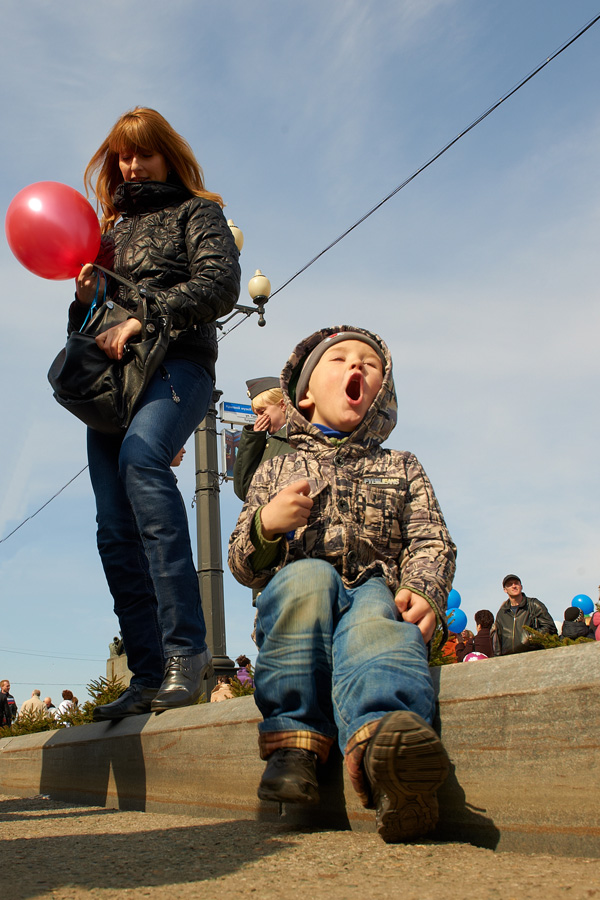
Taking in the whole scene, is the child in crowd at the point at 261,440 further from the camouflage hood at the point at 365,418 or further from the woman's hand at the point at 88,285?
the camouflage hood at the point at 365,418

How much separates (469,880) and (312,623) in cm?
78

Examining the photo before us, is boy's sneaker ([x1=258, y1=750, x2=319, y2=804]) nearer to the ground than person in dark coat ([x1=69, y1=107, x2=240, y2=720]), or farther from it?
nearer to the ground

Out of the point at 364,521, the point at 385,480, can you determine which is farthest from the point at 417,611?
the point at 385,480

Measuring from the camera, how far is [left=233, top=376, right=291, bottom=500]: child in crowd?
13.9ft

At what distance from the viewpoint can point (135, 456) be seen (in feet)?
9.48

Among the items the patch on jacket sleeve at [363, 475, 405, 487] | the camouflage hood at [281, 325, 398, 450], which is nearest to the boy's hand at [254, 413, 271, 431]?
the camouflage hood at [281, 325, 398, 450]

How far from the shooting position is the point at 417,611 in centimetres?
206

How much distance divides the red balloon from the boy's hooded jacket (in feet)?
4.83

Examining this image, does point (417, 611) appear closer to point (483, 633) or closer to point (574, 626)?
point (574, 626)

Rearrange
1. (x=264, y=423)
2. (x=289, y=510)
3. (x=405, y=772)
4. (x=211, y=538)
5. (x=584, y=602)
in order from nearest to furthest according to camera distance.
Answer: (x=405, y=772) < (x=289, y=510) < (x=264, y=423) < (x=211, y=538) < (x=584, y=602)

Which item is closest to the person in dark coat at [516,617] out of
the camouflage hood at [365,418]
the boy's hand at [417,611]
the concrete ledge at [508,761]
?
the camouflage hood at [365,418]

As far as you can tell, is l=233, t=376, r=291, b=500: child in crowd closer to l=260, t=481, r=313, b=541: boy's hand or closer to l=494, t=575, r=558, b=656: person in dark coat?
l=260, t=481, r=313, b=541: boy's hand

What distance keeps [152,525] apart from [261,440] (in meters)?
1.54

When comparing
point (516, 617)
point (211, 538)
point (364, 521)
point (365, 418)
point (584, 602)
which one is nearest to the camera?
point (364, 521)
